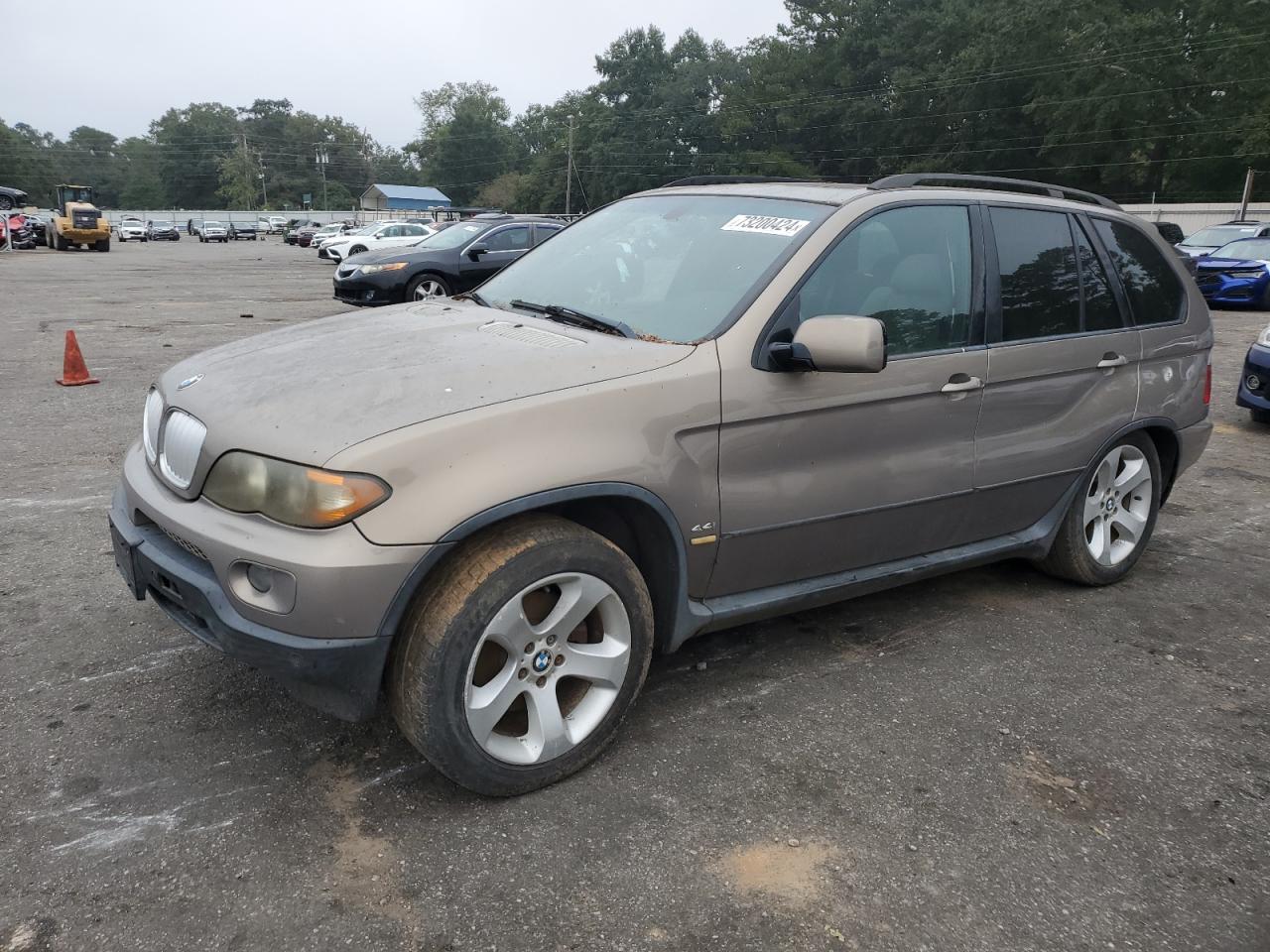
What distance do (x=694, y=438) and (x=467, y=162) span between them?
12707 centimetres

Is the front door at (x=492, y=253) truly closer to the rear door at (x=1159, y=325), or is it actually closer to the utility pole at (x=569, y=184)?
the rear door at (x=1159, y=325)

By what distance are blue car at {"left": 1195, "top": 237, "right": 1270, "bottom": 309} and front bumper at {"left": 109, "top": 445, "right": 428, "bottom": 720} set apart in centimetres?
1877

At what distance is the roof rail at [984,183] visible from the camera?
12.0 feet

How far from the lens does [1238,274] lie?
1748 centimetres

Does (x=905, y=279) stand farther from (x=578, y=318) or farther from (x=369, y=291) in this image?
(x=369, y=291)

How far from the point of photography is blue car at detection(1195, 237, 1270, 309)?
57.0 ft

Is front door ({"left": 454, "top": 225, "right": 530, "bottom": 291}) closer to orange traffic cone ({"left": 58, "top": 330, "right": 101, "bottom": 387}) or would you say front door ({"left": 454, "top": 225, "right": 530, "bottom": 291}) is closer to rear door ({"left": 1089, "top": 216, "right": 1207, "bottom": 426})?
orange traffic cone ({"left": 58, "top": 330, "right": 101, "bottom": 387})

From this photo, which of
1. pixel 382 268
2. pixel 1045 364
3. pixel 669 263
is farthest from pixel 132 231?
pixel 1045 364

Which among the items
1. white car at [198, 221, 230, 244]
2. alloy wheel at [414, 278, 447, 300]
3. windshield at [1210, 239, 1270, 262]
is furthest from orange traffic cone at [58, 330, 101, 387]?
white car at [198, 221, 230, 244]

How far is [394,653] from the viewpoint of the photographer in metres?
2.56

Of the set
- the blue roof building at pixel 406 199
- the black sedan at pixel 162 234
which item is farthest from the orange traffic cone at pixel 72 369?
the blue roof building at pixel 406 199

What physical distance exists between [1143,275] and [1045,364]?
3.17 ft

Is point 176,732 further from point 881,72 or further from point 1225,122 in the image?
point 881,72

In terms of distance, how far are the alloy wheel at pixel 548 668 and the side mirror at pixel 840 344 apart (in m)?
0.93
